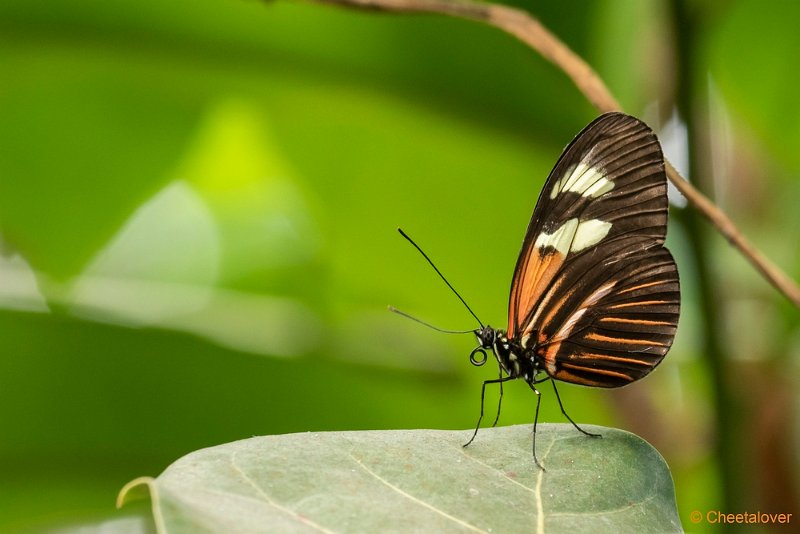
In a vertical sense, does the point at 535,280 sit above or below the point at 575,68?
below

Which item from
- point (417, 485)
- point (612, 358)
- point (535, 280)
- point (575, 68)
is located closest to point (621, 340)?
point (612, 358)

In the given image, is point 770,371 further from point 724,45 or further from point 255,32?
point 255,32

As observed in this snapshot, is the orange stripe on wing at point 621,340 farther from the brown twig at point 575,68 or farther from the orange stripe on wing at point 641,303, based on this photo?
the brown twig at point 575,68

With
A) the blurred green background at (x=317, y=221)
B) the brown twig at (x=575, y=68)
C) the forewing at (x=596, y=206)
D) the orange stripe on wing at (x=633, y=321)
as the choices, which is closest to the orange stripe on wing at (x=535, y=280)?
the forewing at (x=596, y=206)

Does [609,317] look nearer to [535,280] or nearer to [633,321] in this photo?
[633,321]

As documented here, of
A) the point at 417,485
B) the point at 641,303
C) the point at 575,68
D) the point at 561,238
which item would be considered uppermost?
the point at 575,68

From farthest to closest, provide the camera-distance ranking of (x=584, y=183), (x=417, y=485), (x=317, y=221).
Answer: (x=317, y=221)
(x=584, y=183)
(x=417, y=485)

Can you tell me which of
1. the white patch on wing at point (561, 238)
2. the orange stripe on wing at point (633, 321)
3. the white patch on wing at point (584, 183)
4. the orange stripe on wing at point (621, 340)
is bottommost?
the orange stripe on wing at point (621, 340)
